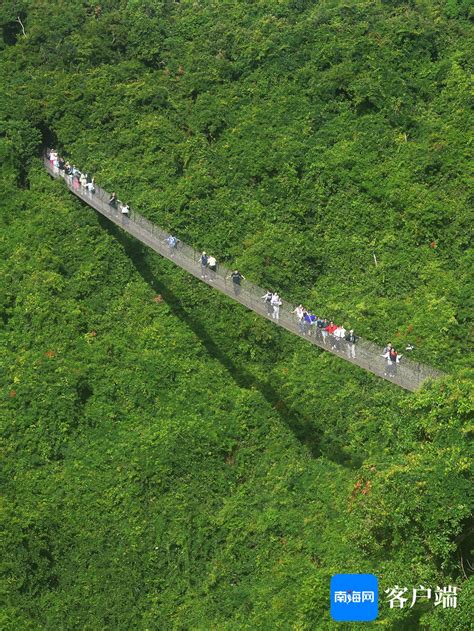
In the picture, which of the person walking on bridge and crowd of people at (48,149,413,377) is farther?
the person walking on bridge

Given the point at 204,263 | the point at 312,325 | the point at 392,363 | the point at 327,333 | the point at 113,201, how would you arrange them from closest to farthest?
the point at 392,363, the point at 327,333, the point at 312,325, the point at 204,263, the point at 113,201

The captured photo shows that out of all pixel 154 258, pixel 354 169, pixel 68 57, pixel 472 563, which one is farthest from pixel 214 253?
pixel 472 563

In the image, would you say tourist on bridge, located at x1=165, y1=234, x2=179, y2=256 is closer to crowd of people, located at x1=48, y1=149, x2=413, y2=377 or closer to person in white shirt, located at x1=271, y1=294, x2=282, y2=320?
crowd of people, located at x1=48, y1=149, x2=413, y2=377

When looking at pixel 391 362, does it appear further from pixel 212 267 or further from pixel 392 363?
pixel 212 267

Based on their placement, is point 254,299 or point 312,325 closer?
point 312,325

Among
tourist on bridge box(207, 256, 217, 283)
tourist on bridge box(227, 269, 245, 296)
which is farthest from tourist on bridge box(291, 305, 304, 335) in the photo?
tourist on bridge box(207, 256, 217, 283)

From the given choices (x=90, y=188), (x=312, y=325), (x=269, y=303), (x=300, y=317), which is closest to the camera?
(x=312, y=325)

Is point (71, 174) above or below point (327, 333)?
above

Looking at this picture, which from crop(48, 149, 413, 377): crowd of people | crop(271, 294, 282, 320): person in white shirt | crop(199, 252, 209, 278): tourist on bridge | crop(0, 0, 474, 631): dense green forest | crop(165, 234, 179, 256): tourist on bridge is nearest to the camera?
crop(48, 149, 413, 377): crowd of people
